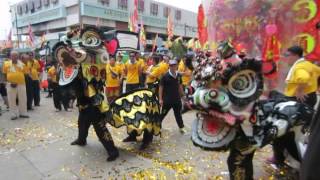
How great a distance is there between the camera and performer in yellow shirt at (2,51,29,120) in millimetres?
8359

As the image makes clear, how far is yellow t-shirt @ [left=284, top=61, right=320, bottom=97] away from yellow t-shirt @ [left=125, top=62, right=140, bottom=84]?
5504mm

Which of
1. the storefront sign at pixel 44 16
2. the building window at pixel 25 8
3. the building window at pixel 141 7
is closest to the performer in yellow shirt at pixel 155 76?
the storefront sign at pixel 44 16

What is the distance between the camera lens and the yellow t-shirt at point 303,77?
187 inches

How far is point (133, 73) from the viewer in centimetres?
971

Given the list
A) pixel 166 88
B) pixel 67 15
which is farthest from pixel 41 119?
pixel 67 15

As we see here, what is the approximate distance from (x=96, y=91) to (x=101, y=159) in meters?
1.10

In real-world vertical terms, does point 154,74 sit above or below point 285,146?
above

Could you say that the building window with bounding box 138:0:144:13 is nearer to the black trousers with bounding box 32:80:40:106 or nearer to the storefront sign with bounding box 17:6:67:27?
the storefront sign with bounding box 17:6:67:27

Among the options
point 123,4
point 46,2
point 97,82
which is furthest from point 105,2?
point 97,82

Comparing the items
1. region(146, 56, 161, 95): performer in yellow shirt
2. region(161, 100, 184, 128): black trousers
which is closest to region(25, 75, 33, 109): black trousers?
region(146, 56, 161, 95): performer in yellow shirt

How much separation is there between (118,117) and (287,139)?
8.81ft

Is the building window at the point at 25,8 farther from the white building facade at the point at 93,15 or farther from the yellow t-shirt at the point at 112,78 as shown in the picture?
the yellow t-shirt at the point at 112,78

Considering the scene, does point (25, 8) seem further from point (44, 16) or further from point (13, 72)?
point (13, 72)

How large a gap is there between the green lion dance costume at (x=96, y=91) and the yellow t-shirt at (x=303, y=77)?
7.66 ft
